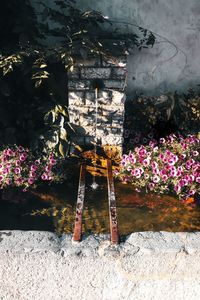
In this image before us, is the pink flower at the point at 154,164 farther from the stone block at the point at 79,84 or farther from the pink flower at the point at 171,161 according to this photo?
the stone block at the point at 79,84

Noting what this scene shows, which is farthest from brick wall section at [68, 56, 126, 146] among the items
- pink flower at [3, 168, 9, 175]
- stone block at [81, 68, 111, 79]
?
pink flower at [3, 168, 9, 175]

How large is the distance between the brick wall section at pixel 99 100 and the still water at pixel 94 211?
1.78 ft

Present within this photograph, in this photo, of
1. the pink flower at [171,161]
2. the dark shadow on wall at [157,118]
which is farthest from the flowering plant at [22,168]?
the pink flower at [171,161]

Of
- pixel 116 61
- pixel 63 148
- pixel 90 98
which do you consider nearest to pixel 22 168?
pixel 63 148

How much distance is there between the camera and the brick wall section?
351 cm

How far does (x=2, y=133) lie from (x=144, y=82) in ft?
5.61

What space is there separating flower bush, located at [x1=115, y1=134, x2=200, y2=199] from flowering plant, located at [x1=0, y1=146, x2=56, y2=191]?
70 centimetres

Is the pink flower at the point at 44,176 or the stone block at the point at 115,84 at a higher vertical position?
the stone block at the point at 115,84

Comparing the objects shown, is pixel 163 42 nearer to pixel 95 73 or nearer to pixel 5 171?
pixel 95 73

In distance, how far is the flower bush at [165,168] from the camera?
3355 mm

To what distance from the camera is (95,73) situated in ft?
11.6

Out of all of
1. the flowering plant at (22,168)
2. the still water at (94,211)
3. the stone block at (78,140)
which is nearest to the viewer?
the still water at (94,211)

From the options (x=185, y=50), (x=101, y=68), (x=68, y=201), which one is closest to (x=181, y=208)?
(x=68, y=201)

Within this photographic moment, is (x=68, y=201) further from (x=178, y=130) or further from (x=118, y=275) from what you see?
(x=178, y=130)
